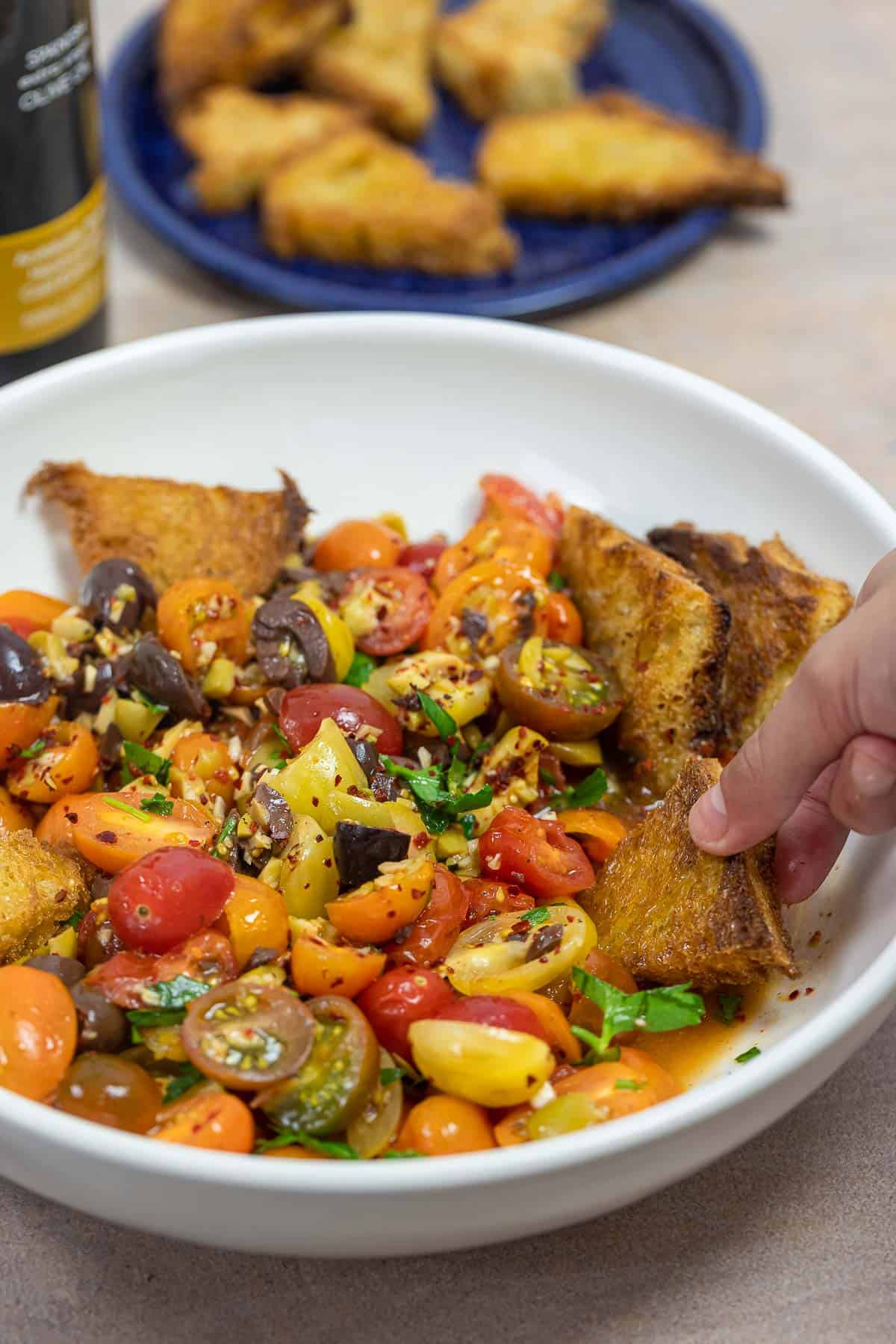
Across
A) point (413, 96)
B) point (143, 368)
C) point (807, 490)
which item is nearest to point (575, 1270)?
point (807, 490)

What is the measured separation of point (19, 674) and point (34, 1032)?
0.62m

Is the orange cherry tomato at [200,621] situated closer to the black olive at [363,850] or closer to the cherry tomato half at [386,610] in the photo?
the cherry tomato half at [386,610]

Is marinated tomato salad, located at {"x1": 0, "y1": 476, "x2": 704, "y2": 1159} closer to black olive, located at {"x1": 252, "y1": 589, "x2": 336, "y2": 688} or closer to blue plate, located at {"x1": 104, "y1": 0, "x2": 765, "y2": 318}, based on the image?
black olive, located at {"x1": 252, "y1": 589, "x2": 336, "y2": 688}

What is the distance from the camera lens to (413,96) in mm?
3738

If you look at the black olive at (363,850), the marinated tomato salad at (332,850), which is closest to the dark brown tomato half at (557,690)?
the marinated tomato salad at (332,850)

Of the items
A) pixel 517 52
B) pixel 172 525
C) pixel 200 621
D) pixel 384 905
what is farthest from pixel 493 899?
pixel 517 52

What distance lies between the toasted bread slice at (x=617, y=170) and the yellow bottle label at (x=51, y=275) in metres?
1.13

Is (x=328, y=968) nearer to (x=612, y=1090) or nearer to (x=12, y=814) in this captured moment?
(x=612, y=1090)

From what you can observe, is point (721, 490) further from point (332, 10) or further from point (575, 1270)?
point (332, 10)

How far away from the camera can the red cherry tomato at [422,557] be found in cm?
239

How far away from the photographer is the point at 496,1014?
1618 mm

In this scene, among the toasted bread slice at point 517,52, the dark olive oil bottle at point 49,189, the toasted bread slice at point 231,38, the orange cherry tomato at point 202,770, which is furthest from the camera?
the toasted bread slice at point 517,52

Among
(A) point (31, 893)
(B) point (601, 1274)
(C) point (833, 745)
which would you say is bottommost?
(B) point (601, 1274)

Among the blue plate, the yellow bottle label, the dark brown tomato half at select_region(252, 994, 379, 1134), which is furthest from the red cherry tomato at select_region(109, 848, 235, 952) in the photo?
the blue plate
